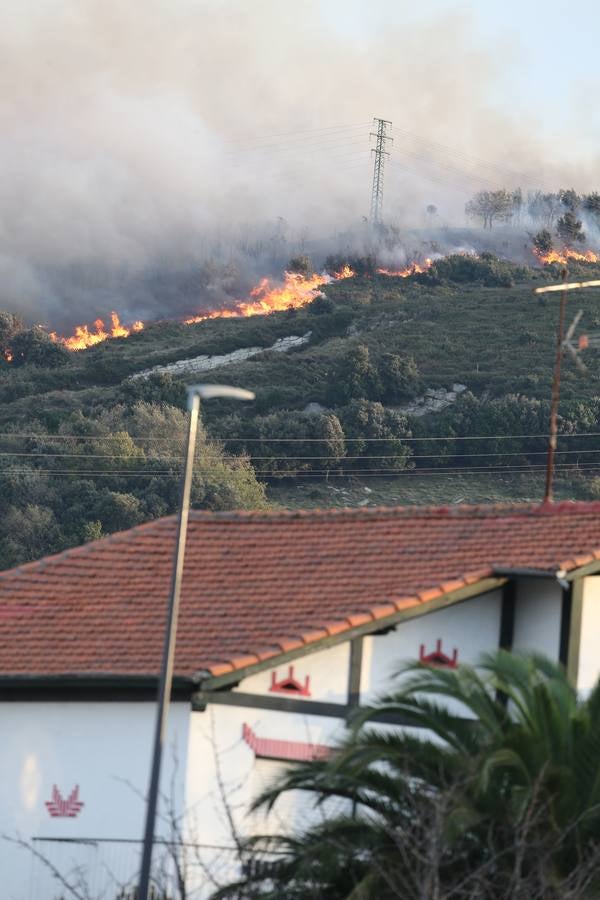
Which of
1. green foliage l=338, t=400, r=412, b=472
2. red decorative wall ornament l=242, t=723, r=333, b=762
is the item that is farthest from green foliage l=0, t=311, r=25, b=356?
red decorative wall ornament l=242, t=723, r=333, b=762

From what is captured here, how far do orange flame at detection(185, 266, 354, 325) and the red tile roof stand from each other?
349 feet

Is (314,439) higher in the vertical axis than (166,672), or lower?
higher

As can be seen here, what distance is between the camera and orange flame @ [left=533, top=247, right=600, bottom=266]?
13975 cm

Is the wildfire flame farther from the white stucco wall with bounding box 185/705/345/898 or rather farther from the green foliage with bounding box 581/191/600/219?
the white stucco wall with bounding box 185/705/345/898

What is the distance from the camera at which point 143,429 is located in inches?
3248

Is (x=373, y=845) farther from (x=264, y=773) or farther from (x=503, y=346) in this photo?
(x=503, y=346)

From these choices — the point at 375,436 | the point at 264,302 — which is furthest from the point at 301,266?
the point at 375,436

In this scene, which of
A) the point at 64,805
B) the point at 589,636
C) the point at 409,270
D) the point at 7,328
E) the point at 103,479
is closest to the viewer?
the point at 64,805

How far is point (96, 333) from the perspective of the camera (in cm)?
13438

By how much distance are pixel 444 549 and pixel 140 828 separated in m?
4.83

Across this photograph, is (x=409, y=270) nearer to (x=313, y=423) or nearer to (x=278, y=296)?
(x=278, y=296)

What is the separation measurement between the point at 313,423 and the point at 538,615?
61860mm

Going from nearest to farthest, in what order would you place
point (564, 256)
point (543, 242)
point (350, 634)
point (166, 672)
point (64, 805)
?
1. point (166, 672)
2. point (350, 634)
3. point (64, 805)
4. point (564, 256)
5. point (543, 242)

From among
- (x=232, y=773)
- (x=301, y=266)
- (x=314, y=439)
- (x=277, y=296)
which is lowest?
(x=232, y=773)
